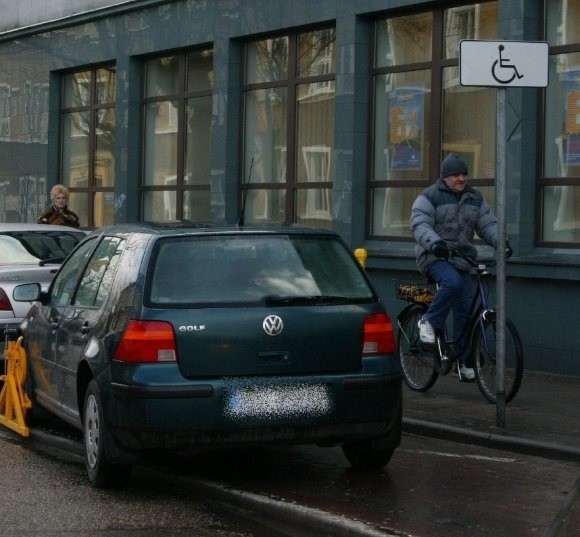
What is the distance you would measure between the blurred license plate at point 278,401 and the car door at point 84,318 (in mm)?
951

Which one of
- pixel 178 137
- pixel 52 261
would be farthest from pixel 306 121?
pixel 52 261

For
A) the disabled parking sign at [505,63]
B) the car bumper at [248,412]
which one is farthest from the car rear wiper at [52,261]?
the car bumper at [248,412]

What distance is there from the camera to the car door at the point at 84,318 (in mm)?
8203

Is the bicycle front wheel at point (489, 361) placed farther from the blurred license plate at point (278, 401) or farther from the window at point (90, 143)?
the window at point (90, 143)

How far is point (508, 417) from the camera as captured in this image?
1014 cm

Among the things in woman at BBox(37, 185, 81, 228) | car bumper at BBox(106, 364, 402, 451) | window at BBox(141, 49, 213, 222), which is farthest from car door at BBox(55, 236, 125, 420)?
window at BBox(141, 49, 213, 222)

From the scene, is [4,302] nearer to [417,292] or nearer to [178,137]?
[417,292]

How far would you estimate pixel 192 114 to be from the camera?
19.9 m

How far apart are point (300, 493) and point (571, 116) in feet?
22.8

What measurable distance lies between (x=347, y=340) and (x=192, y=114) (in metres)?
12.6

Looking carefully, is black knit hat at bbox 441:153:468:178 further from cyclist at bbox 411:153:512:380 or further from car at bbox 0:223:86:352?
car at bbox 0:223:86:352

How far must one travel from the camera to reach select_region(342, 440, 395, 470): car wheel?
8.23 meters

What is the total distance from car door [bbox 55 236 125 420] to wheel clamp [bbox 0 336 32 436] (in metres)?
1.36

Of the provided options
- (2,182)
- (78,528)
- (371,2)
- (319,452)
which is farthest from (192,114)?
(78,528)
